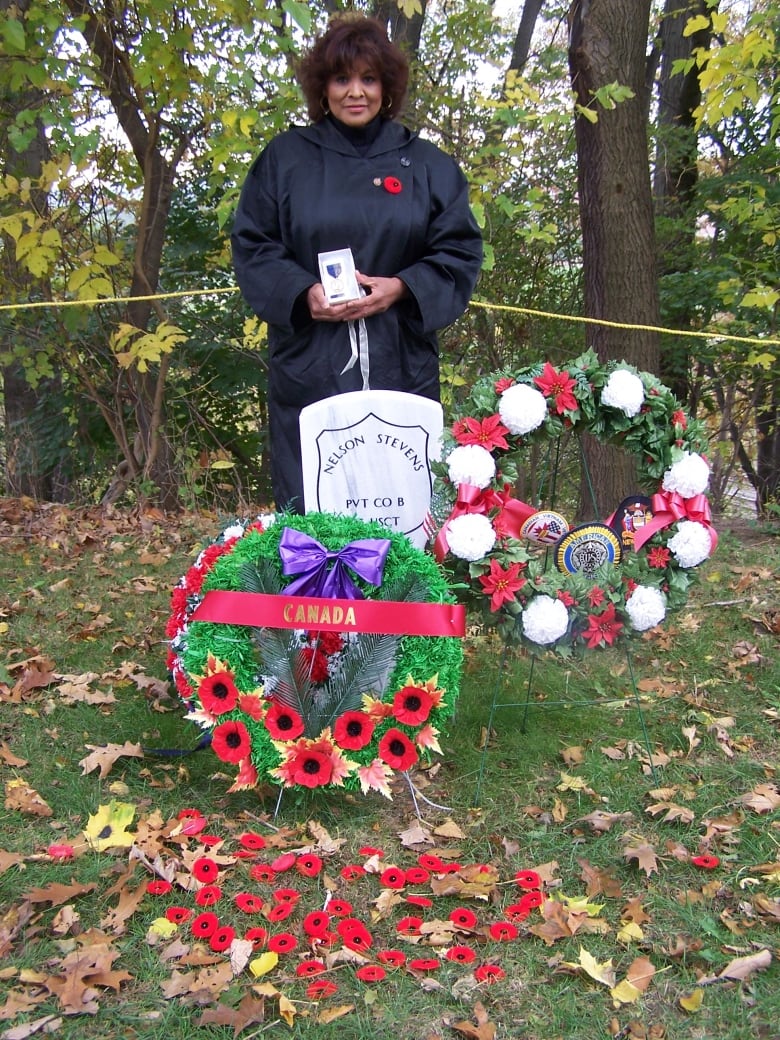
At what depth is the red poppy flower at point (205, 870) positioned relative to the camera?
2.55 metres

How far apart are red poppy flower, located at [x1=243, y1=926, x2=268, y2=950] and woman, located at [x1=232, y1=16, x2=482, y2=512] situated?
143 centimetres

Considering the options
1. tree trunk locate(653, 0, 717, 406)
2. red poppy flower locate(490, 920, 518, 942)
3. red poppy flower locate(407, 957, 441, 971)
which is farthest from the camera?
tree trunk locate(653, 0, 717, 406)

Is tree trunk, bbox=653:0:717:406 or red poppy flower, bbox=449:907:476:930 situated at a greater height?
tree trunk, bbox=653:0:717:406

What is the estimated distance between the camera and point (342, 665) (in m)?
3.00

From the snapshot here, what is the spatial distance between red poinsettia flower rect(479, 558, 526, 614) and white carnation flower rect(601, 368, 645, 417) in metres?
0.62

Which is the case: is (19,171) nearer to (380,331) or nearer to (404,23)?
(404,23)

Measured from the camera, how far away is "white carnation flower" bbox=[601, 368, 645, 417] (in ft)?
10.0

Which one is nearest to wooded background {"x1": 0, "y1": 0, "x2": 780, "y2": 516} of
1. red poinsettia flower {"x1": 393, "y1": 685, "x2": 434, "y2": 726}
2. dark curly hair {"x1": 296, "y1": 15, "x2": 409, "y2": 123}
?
dark curly hair {"x1": 296, "y1": 15, "x2": 409, "y2": 123}

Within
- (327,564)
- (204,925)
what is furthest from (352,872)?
(327,564)

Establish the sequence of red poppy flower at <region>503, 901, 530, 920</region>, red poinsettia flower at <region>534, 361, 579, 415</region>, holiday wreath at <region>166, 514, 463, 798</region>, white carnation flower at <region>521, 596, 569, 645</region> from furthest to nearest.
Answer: red poinsettia flower at <region>534, 361, 579, 415</region>
white carnation flower at <region>521, 596, 569, 645</region>
holiday wreath at <region>166, 514, 463, 798</region>
red poppy flower at <region>503, 901, 530, 920</region>

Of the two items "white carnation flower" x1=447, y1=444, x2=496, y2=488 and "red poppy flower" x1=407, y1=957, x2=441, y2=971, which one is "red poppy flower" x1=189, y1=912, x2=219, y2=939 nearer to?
"red poppy flower" x1=407, y1=957, x2=441, y2=971

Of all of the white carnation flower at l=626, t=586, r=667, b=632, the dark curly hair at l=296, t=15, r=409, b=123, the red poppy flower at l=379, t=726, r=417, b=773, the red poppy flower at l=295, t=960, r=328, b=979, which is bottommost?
the red poppy flower at l=295, t=960, r=328, b=979

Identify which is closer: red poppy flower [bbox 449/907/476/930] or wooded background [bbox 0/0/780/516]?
red poppy flower [bbox 449/907/476/930]

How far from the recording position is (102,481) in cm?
820
